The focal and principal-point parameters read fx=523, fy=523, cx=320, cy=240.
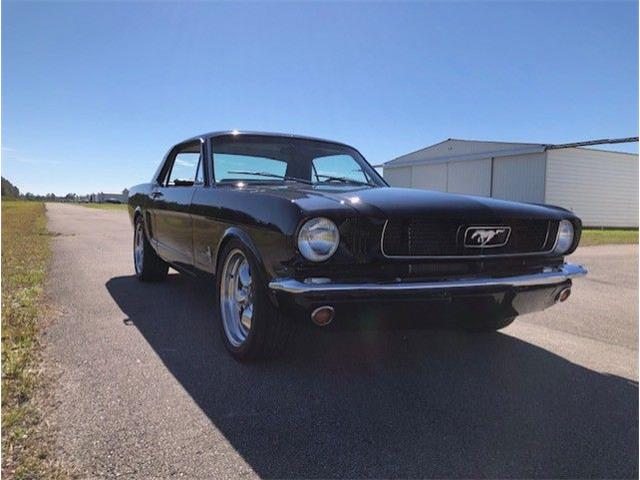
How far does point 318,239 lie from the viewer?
2.55 meters

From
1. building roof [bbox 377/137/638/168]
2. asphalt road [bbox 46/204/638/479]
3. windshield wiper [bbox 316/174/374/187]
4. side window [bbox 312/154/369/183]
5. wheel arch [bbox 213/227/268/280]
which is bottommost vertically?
asphalt road [bbox 46/204/638/479]

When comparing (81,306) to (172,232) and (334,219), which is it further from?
(334,219)

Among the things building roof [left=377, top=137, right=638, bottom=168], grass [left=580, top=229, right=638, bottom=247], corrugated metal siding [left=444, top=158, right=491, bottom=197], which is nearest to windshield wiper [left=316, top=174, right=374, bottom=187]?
grass [left=580, top=229, right=638, bottom=247]

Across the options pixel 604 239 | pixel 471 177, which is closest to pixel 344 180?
pixel 604 239

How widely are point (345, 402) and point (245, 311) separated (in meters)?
0.90

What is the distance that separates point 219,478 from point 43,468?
2.15 ft

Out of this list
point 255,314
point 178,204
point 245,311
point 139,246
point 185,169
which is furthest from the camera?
point 139,246

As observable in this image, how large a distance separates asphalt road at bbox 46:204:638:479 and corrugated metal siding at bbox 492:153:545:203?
2078 cm

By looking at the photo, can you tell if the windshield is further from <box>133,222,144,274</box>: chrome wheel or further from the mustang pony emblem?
<box>133,222,144,274</box>: chrome wheel

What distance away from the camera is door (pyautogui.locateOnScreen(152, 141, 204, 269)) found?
419cm

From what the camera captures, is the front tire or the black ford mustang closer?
the black ford mustang

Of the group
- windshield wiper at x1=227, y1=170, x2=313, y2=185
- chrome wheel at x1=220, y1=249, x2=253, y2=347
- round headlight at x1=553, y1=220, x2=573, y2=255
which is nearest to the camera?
chrome wheel at x1=220, y1=249, x2=253, y2=347

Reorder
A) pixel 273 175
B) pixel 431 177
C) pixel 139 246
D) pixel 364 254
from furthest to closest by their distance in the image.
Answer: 1. pixel 431 177
2. pixel 139 246
3. pixel 273 175
4. pixel 364 254

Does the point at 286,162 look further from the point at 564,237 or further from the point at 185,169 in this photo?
the point at 564,237
